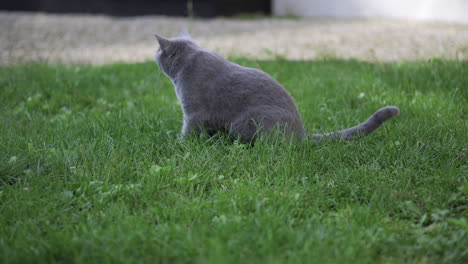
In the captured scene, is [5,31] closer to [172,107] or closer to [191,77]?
[172,107]

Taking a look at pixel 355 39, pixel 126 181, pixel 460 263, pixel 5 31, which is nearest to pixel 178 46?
pixel 126 181

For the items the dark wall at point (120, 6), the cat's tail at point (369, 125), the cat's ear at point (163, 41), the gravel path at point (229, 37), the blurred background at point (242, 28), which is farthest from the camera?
the dark wall at point (120, 6)

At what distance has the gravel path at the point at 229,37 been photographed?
4805 millimetres

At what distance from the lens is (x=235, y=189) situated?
1.79 meters

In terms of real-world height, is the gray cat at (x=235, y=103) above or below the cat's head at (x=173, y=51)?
below

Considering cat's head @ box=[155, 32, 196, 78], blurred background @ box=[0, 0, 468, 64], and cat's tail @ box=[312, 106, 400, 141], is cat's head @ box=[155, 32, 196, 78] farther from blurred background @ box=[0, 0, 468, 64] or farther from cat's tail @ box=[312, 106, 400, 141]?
blurred background @ box=[0, 0, 468, 64]

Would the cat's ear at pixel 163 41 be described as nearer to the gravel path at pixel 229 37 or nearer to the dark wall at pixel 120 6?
the gravel path at pixel 229 37

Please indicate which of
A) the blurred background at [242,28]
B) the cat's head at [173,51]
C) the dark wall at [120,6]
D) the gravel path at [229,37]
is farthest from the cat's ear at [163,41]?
the dark wall at [120,6]

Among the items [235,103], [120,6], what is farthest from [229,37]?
[235,103]

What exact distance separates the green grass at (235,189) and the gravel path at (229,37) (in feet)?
6.21

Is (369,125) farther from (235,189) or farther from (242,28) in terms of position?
(242,28)

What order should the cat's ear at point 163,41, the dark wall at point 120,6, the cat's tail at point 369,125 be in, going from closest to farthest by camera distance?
1. the cat's tail at point 369,125
2. the cat's ear at point 163,41
3. the dark wall at point 120,6

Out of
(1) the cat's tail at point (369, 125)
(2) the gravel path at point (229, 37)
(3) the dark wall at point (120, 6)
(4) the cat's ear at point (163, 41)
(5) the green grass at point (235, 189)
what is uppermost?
(3) the dark wall at point (120, 6)

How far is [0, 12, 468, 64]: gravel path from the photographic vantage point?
4.80 metres
